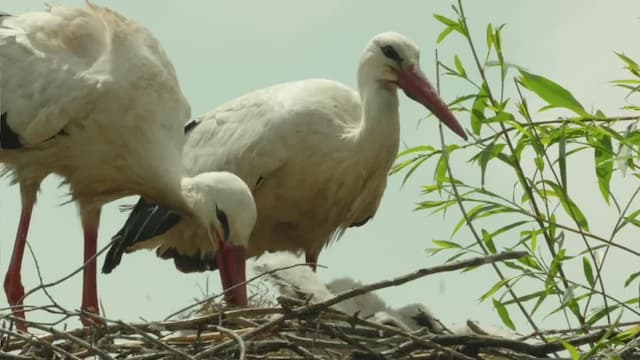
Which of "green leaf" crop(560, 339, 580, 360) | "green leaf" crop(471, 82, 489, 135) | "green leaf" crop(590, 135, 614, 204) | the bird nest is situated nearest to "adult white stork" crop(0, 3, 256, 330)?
the bird nest

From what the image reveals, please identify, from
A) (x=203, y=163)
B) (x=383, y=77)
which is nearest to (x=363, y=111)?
(x=383, y=77)

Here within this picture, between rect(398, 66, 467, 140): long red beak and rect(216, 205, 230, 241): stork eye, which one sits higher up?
rect(398, 66, 467, 140): long red beak

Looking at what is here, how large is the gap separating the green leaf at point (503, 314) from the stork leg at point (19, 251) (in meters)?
2.88

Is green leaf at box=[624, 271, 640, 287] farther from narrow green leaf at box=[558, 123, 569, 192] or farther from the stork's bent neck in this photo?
the stork's bent neck

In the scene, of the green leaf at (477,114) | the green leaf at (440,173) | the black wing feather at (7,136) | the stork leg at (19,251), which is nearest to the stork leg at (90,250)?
the stork leg at (19,251)

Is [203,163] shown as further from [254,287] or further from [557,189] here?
[557,189]

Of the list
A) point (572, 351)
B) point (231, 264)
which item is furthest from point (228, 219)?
point (572, 351)

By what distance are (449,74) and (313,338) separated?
39.7 inches

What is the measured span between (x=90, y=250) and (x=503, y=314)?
3.03 metres

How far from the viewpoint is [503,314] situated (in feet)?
19.1

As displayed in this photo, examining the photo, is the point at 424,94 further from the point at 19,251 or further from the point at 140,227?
the point at 19,251

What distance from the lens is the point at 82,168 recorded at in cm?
779

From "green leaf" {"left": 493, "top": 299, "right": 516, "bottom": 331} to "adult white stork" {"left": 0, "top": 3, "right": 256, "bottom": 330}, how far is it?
169 cm

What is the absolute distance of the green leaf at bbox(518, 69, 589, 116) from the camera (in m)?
5.37
